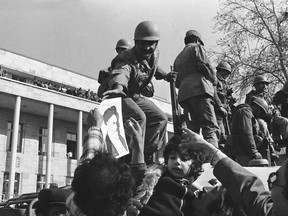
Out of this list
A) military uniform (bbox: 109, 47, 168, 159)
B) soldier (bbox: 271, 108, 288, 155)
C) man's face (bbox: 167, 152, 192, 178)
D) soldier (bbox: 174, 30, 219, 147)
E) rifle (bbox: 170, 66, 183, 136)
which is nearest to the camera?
man's face (bbox: 167, 152, 192, 178)

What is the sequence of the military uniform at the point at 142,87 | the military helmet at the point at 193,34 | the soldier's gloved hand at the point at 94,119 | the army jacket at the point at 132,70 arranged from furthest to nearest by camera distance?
the military helmet at the point at 193,34, the military uniform at the point at 142,87, the army jacket at the point at 132,70, the soldier's gloved hand at the point at 94,119

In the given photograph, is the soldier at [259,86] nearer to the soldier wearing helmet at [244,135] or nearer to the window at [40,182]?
the soldier wearing helmet at [244,135]

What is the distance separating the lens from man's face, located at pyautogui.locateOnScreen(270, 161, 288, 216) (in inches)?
61.8

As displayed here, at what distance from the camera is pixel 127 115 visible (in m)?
5.12

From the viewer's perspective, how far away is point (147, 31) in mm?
5352

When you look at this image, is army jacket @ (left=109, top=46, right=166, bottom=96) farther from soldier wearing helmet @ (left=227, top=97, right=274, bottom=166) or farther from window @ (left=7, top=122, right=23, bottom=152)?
window @ (left=7, top=122, right=23, bottom=152)

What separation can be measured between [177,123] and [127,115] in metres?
1.14

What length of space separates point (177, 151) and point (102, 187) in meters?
1.19

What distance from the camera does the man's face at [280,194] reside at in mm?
1570

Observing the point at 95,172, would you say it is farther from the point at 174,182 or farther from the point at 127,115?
the point at 127,115

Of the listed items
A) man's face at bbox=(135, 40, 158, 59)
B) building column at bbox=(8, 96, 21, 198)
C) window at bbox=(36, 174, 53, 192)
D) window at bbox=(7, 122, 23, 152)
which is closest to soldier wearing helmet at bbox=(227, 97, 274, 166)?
man's face at bbox=(135, 40, 158, 59)

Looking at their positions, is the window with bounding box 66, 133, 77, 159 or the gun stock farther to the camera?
the window with bounding box 66, 133, 77, 159

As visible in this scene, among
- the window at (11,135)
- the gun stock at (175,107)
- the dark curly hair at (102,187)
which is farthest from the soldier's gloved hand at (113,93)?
the window at (11,135)

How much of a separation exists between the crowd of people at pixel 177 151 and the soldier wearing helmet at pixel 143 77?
0.01 m
